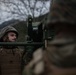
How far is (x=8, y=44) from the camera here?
6.89 metres

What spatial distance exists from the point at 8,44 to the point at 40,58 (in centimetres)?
466

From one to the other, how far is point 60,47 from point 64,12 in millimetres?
208

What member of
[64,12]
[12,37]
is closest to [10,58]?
[12,37]

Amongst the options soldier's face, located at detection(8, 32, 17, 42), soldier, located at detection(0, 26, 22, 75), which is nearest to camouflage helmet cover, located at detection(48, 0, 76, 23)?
soldier, located at detection(0, 26, 22, 75)

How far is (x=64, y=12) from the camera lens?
2.28m

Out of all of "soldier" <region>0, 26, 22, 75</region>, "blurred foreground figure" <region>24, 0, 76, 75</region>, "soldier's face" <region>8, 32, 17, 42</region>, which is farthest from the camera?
"soldier's face" <region>8, 32, 17, 42</region>

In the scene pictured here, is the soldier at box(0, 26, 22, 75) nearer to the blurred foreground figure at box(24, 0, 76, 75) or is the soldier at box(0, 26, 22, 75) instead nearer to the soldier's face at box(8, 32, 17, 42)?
the soldier's face at box(8, 32, 17, 42)

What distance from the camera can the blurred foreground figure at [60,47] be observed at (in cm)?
213

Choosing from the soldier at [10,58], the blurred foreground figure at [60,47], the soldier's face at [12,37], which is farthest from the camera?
the soldier's face at [12,37]

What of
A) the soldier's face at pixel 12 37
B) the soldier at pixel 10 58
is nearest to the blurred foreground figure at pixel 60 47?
the soldier at pixel 10 58

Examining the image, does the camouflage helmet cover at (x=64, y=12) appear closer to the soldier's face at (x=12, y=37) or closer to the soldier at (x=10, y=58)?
the soldier at (x=10, y=58)

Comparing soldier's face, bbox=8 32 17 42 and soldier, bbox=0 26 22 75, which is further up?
soldier's face, bbox=8 32 17 42

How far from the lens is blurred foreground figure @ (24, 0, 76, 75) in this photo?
2.13m

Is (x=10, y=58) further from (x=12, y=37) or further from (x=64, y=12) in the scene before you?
(x=64, y=12)
